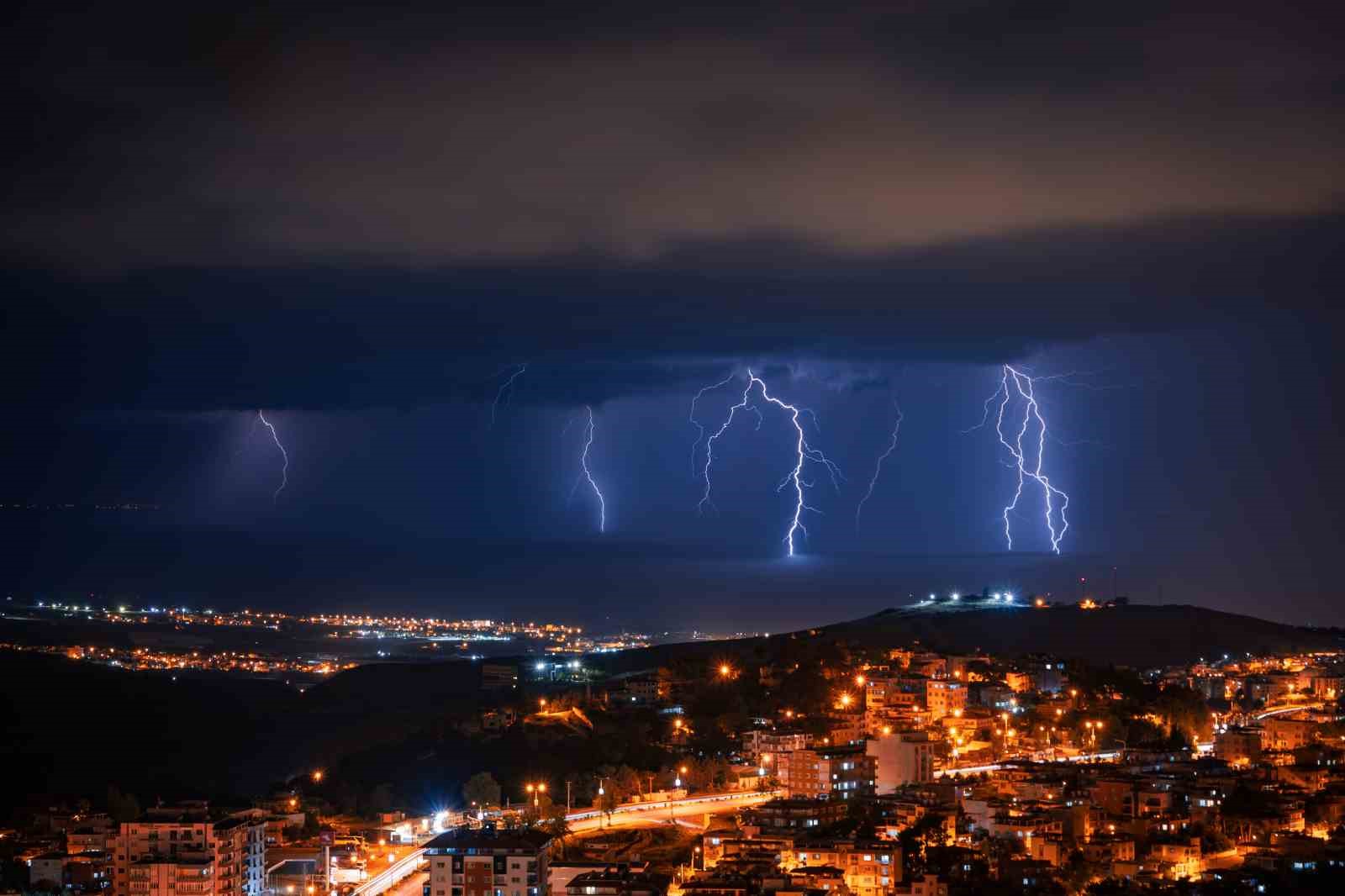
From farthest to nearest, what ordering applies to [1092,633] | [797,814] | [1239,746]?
[1092,633], [1239,746], [797,814]

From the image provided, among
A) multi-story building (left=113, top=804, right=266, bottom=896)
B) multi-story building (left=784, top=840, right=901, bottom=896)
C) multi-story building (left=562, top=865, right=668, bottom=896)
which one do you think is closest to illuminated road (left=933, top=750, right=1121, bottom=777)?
multi-story building (left=784, top=840, right=901, bottom=896)

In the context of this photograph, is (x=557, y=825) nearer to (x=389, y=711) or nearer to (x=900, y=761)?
(x=900, y=761)

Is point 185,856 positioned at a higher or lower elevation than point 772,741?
lower

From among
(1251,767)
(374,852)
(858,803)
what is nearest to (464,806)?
(374,852)

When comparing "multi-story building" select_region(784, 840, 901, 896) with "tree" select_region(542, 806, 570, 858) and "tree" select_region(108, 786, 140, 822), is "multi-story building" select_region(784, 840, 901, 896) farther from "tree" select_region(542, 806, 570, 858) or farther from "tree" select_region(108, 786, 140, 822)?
"tree" select_region(108, 786, 140, 822)

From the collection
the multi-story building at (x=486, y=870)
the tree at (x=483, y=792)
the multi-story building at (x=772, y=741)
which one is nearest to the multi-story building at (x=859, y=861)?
the multi-story building at (x=486, y=870)

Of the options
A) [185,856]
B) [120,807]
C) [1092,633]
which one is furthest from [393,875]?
[1092,633]

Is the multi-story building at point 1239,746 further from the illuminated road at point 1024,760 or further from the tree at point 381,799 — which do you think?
the tree at point 381,799
